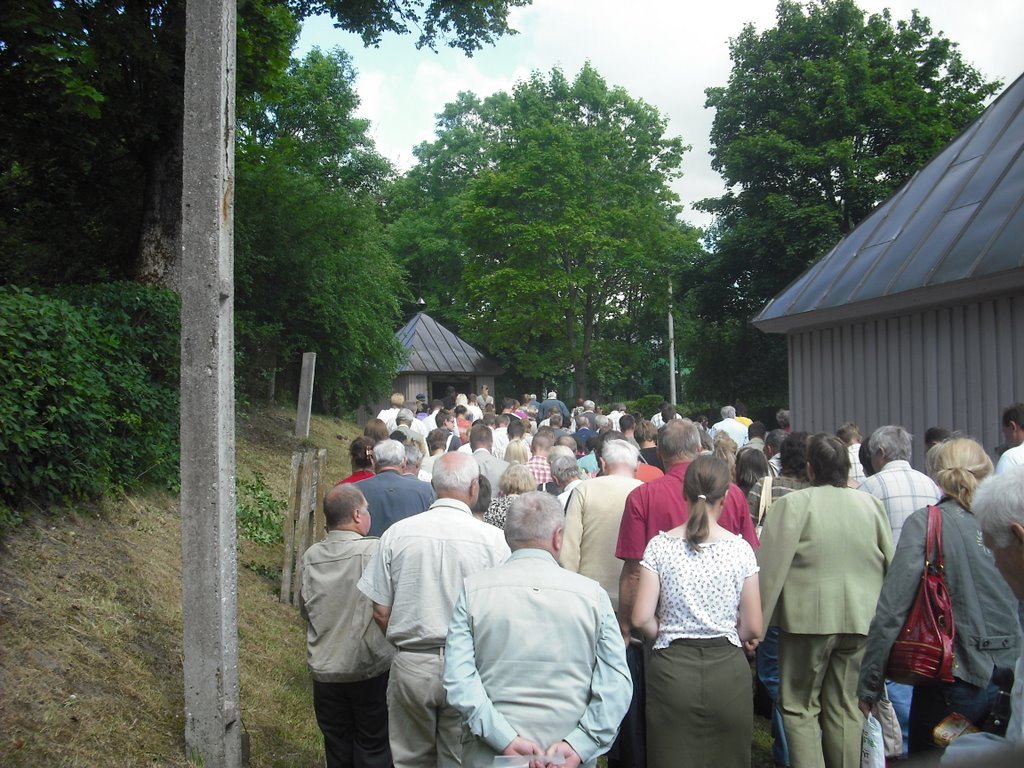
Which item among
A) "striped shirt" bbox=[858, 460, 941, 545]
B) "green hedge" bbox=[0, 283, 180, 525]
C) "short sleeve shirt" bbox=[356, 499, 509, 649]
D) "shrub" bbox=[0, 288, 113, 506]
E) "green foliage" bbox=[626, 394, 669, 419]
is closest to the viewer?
"short sleeve shirt" bbox=[356, 499, 509, 649]

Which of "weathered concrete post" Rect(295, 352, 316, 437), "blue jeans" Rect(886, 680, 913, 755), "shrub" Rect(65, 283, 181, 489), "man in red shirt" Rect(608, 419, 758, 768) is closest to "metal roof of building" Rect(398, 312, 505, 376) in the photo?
"weathered concrete post" Rect(295, 352, 316, 437)

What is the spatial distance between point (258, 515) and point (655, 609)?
7.51 metres

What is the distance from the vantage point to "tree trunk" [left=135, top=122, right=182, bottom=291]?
11.1 meters

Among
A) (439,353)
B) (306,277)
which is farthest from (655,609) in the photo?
(439,353)

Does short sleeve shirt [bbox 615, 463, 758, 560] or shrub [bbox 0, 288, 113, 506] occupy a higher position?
shrub [bbox 0, 288, 113, 506]

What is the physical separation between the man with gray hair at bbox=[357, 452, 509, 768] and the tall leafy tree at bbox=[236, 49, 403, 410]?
34.0 feet

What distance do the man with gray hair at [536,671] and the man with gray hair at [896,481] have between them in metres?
3.09

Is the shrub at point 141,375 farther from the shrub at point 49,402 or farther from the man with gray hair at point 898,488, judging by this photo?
the man with gray hair at point 898,488

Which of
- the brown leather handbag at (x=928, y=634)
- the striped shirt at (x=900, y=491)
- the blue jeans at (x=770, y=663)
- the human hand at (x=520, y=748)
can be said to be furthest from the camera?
the blue jeans at (x=770, y=663)

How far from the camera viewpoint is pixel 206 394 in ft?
17.3

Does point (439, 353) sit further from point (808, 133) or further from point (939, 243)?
point (939, 243)

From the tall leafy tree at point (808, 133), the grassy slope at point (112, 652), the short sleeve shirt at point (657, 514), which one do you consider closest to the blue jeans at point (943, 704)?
the short sleeve shirt at point (657, 514)

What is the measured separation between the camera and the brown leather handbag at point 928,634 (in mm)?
4242

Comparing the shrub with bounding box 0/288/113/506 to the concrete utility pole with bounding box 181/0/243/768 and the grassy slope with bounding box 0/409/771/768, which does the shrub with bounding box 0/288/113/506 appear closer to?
the grassy slope with bounding box 0/409/771/768
